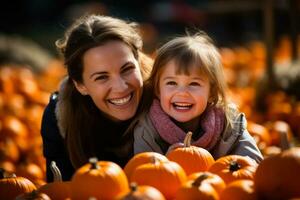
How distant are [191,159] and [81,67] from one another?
3.84 ft

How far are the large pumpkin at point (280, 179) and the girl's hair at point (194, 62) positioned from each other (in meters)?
1.13

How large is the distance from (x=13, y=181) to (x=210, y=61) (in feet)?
4.39

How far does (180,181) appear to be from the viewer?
2.81m

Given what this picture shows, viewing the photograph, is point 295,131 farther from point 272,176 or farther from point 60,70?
point 60,70

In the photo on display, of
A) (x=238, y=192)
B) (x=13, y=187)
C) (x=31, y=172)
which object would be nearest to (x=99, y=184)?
(x=238, y=192)

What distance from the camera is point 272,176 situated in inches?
104

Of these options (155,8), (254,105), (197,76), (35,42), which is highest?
(155,8)

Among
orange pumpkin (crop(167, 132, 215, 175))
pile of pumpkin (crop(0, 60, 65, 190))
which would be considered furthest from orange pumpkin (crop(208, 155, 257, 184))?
pile of pumpkin (crop(0, 60, 65, 190))

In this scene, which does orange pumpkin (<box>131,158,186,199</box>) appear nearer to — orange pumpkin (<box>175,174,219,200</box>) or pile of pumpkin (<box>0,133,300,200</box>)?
pile of pumpkin (<box>0,133,300,200</box>)

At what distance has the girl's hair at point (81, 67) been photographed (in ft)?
12.9

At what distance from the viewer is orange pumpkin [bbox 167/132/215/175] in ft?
10.3


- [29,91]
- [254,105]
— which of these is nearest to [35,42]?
[29,91]

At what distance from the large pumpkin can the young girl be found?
0.99 metres

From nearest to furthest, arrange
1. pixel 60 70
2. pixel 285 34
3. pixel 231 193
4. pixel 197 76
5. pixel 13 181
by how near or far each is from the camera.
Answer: pixel 231 193, pixel 13 181, pixel 197 76, pixel 60 70, pixel 285 34
